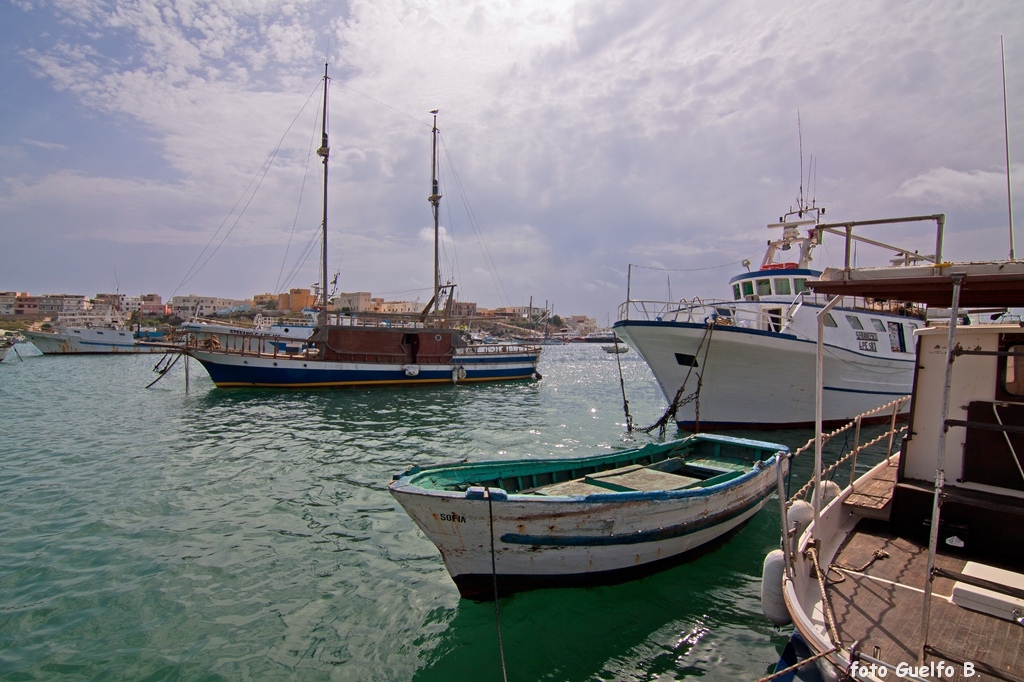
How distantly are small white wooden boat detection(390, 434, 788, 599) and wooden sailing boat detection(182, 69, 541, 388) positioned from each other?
24.7 m

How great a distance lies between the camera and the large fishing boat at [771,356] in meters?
16.6

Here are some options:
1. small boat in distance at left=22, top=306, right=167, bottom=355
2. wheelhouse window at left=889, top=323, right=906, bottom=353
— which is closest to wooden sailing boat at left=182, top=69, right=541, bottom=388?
wheelhouse window at left=889, top=323, right=906, bottom=353

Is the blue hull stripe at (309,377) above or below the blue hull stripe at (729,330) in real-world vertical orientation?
below

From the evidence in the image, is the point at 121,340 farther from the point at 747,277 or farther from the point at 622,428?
the point at 747,277

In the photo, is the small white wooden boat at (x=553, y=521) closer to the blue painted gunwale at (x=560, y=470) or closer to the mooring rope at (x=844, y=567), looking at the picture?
the blue painted gunwale at (x=560, y=470)

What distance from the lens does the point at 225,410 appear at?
2258 centimetres

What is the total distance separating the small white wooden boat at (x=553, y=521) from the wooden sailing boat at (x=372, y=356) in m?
24.7

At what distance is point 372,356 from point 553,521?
2749cm

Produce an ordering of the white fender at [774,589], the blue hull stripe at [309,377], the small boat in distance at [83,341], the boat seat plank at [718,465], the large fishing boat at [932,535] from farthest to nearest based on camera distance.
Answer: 1. the small boat in distance at [83,341]
2. the blue hull stripe at [309,377]
3. the boat seat plank at [718,465]
4. the white fender at [774,589]
5. the large fishing boat at [932,535]

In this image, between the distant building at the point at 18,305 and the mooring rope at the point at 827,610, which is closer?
the mooring rope at the point at 827,610

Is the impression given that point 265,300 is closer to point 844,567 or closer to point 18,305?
point 18,305

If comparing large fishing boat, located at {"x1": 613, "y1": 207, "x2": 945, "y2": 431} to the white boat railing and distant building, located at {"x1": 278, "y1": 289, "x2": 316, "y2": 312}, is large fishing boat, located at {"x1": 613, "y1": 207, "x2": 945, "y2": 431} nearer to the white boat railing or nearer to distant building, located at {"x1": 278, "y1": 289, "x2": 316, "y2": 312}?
the white boat railing

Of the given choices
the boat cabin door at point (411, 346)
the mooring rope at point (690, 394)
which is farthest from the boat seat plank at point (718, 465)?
the boat cabin door at point (411, 346)

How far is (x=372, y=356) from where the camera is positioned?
3219cm
